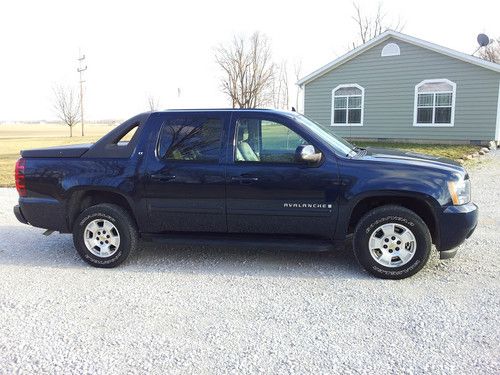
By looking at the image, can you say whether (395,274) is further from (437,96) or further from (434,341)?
(437,96)

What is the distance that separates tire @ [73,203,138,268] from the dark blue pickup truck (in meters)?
0.01

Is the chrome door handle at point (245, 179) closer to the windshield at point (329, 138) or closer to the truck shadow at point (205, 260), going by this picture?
the windshield at point (329, 138)

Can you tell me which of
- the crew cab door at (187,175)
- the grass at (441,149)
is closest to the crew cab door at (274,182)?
the crew cab door at (187,175)

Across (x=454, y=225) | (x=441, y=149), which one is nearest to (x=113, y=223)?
(x=454, y=225)

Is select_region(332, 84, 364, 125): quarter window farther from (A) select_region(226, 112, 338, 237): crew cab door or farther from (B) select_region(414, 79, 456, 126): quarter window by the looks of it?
(A) select_region(226, 112, 338, 237): crew cab door

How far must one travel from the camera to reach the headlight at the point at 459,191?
4461mm

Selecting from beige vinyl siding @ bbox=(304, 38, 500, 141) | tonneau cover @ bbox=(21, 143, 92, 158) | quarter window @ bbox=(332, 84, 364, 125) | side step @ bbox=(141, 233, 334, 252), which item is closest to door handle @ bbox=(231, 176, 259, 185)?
side step @ bbox=(141, 233, 334, 252)

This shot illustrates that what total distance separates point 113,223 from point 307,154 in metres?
2.29

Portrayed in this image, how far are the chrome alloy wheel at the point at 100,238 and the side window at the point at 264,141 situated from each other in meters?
1.67

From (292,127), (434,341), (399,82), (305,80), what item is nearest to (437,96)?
(399,82)

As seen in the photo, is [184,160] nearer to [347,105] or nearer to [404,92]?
[404,92]

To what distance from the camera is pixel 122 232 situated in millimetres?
5055

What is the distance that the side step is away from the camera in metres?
4.73

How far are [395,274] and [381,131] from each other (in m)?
17.5
